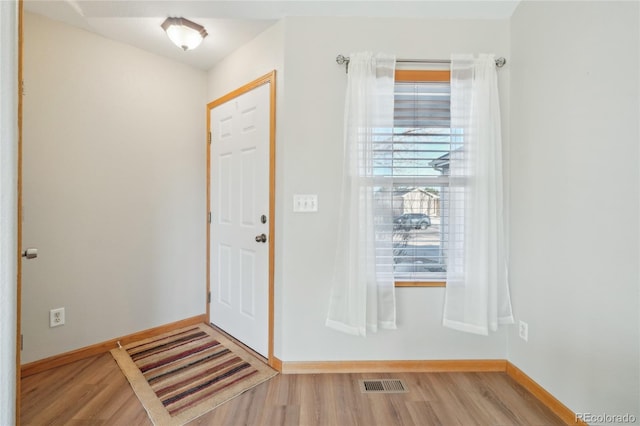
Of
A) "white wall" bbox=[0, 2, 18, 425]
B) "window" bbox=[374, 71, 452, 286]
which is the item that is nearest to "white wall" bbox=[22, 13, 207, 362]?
"white wall" bbox=[0, 2, 18, 425]

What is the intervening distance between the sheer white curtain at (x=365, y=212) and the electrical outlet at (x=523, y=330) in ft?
2.61

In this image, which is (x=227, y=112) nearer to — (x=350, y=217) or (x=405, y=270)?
(x=350, y=217)

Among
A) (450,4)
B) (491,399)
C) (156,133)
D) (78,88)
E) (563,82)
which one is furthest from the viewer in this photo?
(156,133)

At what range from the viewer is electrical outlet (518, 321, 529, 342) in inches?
69.3

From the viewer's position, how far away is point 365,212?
1.77 metres

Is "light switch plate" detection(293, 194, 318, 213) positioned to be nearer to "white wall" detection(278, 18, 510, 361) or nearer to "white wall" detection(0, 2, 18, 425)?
"white wall" detection(278, 18, 510, 361)

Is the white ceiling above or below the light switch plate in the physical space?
above

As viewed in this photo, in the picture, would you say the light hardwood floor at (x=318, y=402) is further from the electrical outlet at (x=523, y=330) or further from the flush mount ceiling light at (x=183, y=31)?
the flush mount ceiling light at (x=183, y=31)

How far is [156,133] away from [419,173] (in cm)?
210

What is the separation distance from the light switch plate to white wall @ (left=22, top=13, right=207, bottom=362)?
120cm

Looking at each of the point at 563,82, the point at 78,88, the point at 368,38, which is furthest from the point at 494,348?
the point at 78,88

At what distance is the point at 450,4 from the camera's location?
1750 mm

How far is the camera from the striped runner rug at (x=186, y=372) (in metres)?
1.58
